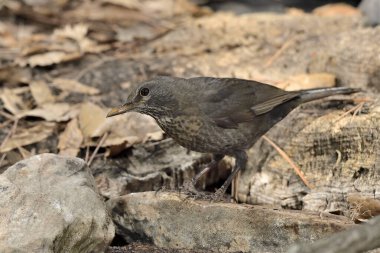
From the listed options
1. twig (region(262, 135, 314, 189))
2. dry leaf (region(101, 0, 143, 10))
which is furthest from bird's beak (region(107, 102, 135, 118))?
dry leaf (region(101, 0, 143, 10))

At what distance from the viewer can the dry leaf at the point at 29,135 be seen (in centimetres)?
596

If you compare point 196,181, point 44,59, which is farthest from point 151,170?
point 44,59

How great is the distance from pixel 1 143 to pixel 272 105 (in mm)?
2363

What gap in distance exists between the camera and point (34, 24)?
8.14 meters

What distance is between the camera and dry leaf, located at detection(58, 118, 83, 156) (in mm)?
5836

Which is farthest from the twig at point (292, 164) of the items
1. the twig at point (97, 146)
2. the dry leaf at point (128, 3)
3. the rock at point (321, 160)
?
the dry leaf at point (128, 3)

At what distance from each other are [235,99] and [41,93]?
6.99 feet

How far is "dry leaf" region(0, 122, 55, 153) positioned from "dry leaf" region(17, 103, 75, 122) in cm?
7

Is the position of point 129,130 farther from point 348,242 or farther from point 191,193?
point 348,242

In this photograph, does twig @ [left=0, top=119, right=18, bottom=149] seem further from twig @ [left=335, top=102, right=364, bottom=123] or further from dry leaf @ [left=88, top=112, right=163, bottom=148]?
twig @ [left=335, top=102, right=364, bottom=123]

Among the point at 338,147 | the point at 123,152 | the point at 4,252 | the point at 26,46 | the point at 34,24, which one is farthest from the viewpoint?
the point at 34,24

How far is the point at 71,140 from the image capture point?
5.93 metres

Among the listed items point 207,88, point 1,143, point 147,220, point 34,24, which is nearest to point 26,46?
point 34,24

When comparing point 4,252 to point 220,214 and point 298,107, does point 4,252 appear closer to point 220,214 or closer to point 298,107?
point 220,214
